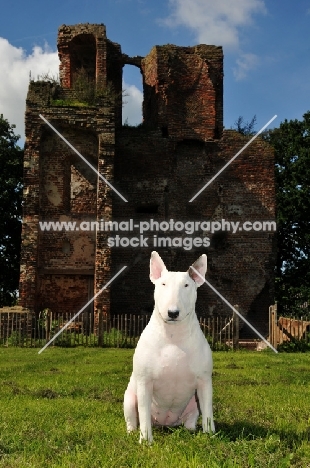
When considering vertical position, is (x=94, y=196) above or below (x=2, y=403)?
above

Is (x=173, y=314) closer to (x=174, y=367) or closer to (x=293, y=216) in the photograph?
(x=174, y=367)

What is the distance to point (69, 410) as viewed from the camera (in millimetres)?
6367

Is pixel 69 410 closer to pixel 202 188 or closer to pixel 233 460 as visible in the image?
pixel 233 460

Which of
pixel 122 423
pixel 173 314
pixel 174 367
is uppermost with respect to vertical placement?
pixel 173 314

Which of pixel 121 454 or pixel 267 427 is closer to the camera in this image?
pixel 121 454

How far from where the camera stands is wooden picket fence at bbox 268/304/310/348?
1683 centimetres

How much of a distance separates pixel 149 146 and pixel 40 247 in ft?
20.3

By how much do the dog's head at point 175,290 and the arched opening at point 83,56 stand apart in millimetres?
21172

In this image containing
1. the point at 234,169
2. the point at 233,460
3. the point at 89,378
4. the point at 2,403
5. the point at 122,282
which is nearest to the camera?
the point at 233,460

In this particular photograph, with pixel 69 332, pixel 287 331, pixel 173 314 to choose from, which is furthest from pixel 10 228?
pixel 173 314

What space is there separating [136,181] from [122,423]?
58.3 feet

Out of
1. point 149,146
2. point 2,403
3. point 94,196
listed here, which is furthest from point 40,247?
point 2,403

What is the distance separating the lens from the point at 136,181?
2281 cm

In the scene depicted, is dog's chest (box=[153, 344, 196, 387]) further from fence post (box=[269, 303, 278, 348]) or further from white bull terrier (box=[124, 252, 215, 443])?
fence post (box=[269, 303, 278, 348])
